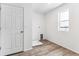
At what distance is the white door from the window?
2131 millimetres

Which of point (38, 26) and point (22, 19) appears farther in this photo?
point (38, 26)

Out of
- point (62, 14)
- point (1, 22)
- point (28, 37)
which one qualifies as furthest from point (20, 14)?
point (62, 14)

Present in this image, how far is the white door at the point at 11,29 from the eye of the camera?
2.96 metres

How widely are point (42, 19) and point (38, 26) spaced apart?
26.6 inches

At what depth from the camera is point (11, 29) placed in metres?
3.13

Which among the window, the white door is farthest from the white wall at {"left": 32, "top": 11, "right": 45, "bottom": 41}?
the white door

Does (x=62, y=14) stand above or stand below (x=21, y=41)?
above

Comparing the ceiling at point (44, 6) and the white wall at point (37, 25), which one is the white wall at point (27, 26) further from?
the white wall at point (37, 25)

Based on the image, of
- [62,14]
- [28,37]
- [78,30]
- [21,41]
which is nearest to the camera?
[78,30]

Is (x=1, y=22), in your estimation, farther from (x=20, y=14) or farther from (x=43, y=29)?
(x=43, y=29)

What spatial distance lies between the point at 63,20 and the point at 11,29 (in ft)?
8.65

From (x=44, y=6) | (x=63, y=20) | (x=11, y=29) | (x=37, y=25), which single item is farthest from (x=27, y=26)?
(x=37, y=25)

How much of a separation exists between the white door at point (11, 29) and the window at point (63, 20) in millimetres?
2131

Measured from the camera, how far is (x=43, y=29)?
647cm
